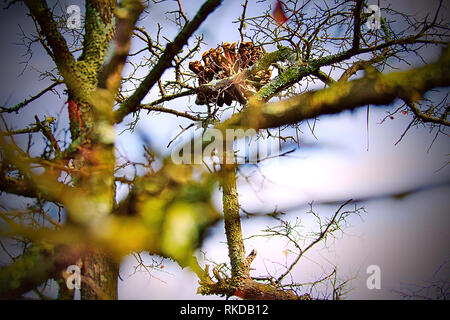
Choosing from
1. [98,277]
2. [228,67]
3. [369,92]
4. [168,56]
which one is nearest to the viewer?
[369,92]

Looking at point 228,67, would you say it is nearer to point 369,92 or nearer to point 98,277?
point 369,92

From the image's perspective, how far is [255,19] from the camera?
365 centimetres

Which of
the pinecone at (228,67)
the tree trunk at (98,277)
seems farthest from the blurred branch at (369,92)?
the pinecone at (228,67)

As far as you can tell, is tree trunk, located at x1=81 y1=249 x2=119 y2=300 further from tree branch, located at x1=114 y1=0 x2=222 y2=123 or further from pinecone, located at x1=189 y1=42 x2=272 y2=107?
pinecone, located at x1=189 y1=42 x2=272 y2=107

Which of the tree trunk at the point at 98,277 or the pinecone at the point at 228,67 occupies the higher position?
the pinecone at the point at 228,67

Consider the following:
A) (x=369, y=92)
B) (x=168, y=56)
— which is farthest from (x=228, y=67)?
(x=369, y=92)

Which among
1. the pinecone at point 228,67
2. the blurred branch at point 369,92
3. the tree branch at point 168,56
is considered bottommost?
the blurred branch at point 369,92

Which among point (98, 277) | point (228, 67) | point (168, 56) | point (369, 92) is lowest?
point (98, 277)

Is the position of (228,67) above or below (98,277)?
above

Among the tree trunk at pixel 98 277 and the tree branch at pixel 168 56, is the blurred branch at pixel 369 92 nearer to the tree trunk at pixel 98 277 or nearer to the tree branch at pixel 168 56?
the tree branch at pixel 168 56

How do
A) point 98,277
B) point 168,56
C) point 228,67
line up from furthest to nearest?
point 228,67 → point 168,56 → point 98,277

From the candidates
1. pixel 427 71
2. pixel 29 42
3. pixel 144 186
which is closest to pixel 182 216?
pixel 144 186

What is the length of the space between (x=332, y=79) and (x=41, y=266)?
4407mm
